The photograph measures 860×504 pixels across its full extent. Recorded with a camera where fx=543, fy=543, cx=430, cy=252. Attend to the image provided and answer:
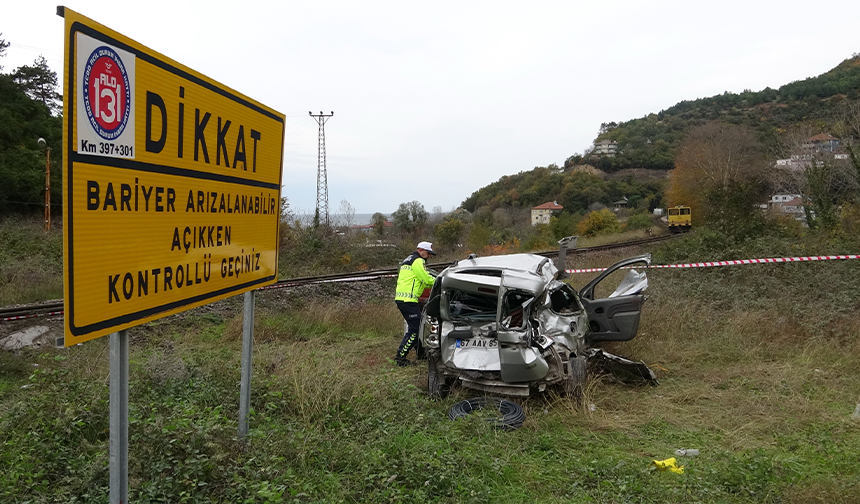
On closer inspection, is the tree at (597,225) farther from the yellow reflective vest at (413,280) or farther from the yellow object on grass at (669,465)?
the yellow object on grass at (669,465)

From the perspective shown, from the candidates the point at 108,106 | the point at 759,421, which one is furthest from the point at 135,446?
the point at 759,421

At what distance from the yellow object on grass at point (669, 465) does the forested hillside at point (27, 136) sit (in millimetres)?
28824

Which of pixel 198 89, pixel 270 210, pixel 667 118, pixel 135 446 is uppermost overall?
pixel 667 118

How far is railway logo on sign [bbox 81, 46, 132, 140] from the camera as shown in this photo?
1.98 meters

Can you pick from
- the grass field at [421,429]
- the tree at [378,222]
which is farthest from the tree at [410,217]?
the grass field at [421,429]

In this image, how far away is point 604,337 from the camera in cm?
765

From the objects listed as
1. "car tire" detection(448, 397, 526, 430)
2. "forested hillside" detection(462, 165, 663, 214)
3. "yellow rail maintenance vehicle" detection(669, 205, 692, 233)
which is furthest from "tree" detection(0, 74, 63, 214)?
"forested hillside" detection(462, 165, 663, 214)

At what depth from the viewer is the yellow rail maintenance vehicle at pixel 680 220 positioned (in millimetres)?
34844

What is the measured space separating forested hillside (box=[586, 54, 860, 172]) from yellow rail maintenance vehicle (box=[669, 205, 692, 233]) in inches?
1284

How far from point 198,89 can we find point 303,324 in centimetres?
720

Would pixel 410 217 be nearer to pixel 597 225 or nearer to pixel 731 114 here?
pixel 597 225

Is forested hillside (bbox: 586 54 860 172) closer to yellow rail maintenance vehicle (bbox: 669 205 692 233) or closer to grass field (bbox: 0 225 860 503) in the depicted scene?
yellow rail maintenance vehicle (bbox: 669 205 692 233)

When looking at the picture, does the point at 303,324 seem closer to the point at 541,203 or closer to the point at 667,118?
the point at 541,203

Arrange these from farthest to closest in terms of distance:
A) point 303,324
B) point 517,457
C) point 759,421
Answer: point 303,324 < point 759,421 < point 517,457
